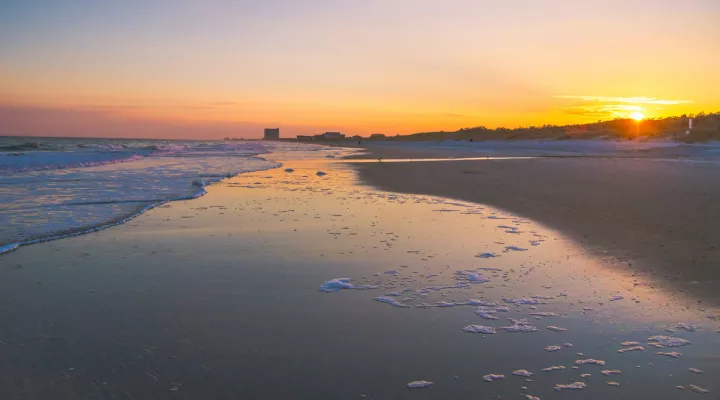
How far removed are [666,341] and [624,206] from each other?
20.9 feet

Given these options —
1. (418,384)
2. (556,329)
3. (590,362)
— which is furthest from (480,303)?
(418,384)

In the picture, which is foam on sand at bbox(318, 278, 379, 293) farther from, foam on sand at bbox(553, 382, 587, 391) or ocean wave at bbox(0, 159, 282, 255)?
ocean wave at bbox(0, 159, 282, 255)

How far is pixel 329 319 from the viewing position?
13.3ft

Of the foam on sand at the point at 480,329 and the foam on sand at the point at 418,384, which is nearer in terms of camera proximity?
the foam on sand at the point at 418,384

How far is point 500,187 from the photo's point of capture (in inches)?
528

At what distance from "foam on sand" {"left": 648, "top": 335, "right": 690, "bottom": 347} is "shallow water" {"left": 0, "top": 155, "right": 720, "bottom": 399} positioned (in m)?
0.06

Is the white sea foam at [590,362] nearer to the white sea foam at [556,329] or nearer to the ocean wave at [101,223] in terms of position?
the white sea foam at [556,329]

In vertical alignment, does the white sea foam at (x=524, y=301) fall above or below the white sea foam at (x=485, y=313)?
above

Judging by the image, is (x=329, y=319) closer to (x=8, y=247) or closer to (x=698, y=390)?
(x=698, y=390)

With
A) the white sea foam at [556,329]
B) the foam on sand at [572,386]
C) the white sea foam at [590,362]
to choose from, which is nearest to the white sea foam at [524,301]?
the white sea foam at [556,329]

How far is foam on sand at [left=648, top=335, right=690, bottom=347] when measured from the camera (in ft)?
11.6

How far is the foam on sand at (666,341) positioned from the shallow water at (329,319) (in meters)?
0.06

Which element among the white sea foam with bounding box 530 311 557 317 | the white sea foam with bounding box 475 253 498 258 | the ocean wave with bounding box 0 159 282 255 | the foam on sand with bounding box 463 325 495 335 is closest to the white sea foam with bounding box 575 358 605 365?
the foam on sand with bounding box 463 325 495 335

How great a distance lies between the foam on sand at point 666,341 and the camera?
353cm
